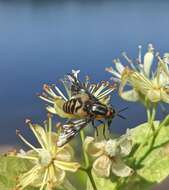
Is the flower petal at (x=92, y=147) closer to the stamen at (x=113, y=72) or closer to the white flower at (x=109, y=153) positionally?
the white flower at (x=109, y=153)

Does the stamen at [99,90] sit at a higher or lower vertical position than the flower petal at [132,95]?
higher

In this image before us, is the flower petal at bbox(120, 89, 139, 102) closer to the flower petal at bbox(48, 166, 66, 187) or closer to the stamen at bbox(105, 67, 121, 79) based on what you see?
the stamen at bbox(105, 67, 121, 79)

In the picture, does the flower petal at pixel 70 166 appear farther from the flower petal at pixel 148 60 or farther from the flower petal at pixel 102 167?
the flower petal at pixel 148 60

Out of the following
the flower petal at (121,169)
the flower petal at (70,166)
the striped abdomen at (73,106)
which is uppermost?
the striped abdomen at (73,106)

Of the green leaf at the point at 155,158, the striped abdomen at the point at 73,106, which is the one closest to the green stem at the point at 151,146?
the green leaf at the point at 155,158

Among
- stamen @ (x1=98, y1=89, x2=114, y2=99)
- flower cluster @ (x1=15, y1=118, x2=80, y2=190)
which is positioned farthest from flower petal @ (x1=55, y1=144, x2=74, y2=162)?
stamen @ (x1=98, y1=89, x2=114, y2=99)

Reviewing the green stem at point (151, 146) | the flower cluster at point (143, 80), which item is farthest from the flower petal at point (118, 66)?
the green stem at point (151, 146)

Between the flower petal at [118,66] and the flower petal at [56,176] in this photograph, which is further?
the flower petal at [118,66]

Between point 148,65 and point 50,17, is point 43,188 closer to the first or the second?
point 148,65
